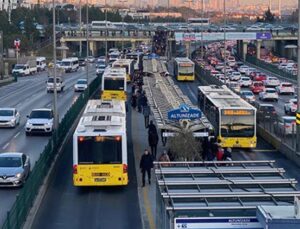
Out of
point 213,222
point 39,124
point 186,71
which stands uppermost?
point 213,222

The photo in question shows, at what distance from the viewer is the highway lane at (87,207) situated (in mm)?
20891

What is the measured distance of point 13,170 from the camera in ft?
83.4

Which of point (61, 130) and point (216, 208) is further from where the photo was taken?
point (61, 130)

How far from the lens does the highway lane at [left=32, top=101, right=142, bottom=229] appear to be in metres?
20.9

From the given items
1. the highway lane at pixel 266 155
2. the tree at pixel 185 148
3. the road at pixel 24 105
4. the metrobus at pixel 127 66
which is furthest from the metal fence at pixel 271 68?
the tree at pixel 185 148

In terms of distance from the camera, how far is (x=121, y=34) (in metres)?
140

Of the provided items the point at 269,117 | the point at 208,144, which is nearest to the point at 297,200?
the point at 208,144

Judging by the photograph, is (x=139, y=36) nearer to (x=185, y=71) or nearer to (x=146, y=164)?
(x=185, y=71)

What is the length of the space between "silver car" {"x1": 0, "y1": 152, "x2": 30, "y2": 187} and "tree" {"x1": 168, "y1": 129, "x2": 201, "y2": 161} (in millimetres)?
4528

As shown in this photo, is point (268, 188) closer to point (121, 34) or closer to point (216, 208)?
point (216, 208)

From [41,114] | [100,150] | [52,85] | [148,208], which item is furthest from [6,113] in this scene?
[52,85]

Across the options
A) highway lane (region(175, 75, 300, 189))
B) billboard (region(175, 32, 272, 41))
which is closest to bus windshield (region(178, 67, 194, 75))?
billboard (region(175, 32, 272, 41))

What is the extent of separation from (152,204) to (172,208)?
44.2ft

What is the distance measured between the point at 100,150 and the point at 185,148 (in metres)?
3.72
